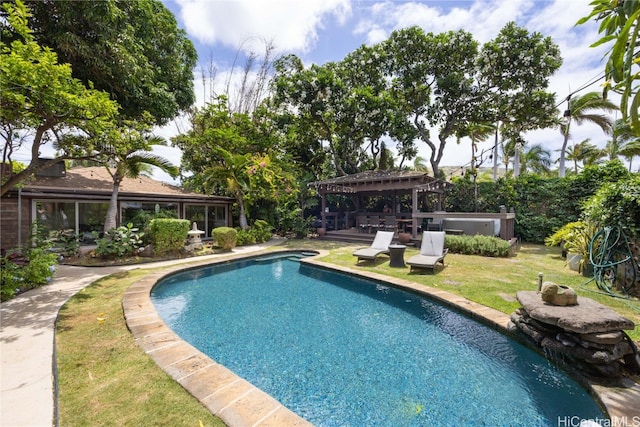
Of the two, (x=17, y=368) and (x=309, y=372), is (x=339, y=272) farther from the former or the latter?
(x=17, y=368)

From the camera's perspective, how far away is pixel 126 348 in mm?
3543

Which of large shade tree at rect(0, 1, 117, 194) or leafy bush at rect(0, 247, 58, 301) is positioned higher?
large shade tree at rect(0, 1, 117, 194)

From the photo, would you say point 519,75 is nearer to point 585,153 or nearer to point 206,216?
point 585,153

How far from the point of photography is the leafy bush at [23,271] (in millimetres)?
5391

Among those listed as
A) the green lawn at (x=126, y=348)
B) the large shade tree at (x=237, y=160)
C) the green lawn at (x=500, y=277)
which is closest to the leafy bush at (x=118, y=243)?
the green lawn at (x=126, y=348)

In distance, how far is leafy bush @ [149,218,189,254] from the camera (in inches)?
396

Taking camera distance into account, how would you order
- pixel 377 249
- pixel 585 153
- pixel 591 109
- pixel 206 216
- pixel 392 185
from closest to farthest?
pixel 377 249, pixel 392 185, pixel 206 216, pixel 591 109, pixel 585 153

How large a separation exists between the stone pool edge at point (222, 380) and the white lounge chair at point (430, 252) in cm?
243

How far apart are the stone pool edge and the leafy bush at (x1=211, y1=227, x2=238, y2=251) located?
647 cm

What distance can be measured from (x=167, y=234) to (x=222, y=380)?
8.76 metres

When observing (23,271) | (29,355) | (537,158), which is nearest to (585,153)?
(537,158)

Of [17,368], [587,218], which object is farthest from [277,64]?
[17,368]

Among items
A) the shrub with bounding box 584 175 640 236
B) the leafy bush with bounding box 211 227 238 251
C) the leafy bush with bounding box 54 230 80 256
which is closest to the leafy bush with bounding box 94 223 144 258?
the leafy bush with bounding box 54 230 80 256

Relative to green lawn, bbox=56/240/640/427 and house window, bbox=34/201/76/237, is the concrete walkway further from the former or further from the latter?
house window, bbox=34/201/76/237
